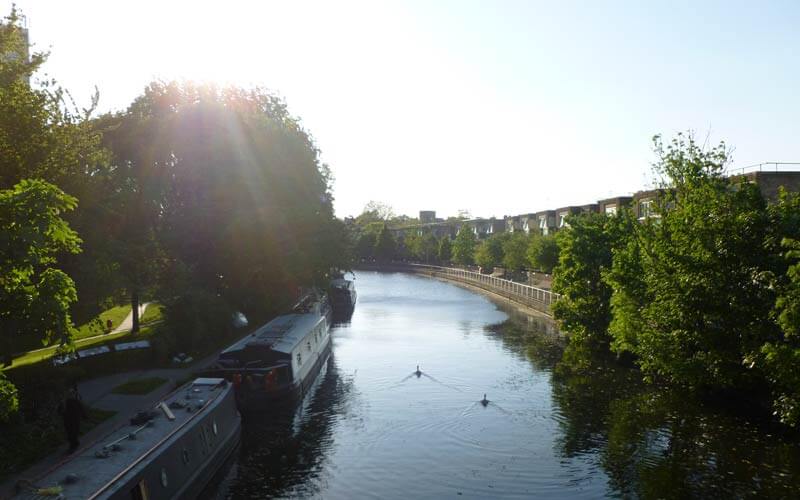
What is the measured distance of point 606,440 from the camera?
2512cm

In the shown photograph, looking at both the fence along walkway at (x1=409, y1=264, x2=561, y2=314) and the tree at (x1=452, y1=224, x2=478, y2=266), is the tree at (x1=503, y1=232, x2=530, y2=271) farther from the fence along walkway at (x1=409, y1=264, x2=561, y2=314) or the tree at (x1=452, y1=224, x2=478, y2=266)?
the tree at (x1=452, y1=224, x2=478, y2=266)

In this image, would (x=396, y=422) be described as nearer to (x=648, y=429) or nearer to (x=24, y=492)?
(x=648, y=429)

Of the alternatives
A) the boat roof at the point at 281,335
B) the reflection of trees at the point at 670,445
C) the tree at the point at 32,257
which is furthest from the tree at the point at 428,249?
the tree at the point at 32,257

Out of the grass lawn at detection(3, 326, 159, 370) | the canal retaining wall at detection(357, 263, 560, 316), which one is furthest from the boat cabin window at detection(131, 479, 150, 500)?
the canal retaining wall at detection(357, 263, 560, 316)

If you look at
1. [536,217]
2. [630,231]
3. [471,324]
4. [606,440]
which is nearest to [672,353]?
[606,440]

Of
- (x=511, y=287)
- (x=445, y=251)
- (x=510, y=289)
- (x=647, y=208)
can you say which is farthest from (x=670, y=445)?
(x=445, y=251)

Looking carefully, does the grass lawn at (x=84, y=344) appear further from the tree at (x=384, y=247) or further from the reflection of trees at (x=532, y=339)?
the tree at (x=384, y=247)

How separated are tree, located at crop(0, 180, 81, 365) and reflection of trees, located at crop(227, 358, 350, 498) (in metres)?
8.48

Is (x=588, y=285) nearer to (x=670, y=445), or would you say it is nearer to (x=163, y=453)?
(x=670, y=445)

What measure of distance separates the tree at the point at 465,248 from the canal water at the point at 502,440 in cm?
9315

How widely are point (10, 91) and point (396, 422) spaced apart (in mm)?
18217

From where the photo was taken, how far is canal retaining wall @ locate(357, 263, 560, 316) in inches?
2618

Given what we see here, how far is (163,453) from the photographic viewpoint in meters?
16.6

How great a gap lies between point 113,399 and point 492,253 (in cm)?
9458
